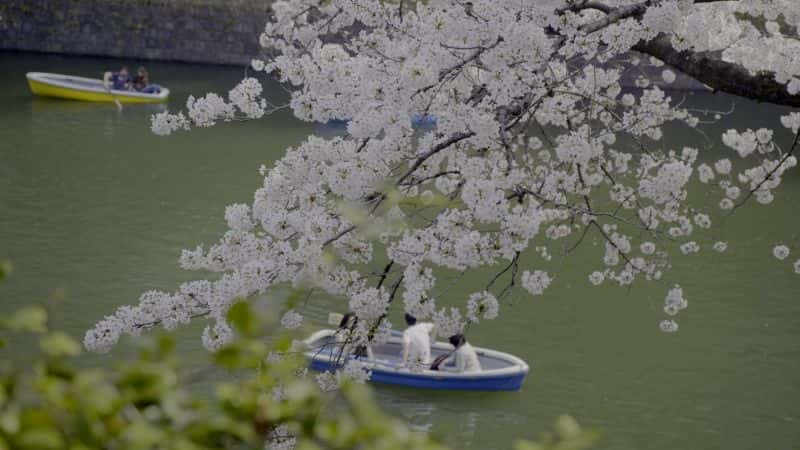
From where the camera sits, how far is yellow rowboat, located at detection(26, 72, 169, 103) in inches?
743

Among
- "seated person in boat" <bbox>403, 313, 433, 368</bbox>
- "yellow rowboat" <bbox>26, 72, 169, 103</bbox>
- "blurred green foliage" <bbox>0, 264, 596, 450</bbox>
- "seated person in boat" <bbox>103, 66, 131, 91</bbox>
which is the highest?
"seated person in boat" <bbox>103, 66, 131, 91</bbox>

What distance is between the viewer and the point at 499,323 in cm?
1021

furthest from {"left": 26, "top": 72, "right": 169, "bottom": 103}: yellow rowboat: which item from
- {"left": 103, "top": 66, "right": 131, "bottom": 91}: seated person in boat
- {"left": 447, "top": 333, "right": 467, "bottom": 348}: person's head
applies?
{"left": 447, "top": 333, "right": 467, "bottom": 348}: person's head

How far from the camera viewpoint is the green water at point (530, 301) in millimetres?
8688

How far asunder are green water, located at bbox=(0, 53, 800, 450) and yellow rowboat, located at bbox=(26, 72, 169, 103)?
2.30 m

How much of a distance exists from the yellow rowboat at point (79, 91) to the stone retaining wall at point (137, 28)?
13.1 feet

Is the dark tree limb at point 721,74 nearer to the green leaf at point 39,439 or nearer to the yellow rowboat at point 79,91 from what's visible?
the green leaf at point 39,439

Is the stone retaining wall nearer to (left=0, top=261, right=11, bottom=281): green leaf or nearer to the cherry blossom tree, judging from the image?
the cherry blossom tree

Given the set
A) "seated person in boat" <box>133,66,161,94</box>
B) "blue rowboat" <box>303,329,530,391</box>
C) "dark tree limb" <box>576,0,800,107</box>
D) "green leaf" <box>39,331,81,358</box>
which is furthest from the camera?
"seated person in boat" <box>133,66,161,94</box>

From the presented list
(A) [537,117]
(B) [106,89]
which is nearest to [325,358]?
(A) [537,117]

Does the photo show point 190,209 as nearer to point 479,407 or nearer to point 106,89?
point 479,407

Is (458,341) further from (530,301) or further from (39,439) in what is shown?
(39,439)

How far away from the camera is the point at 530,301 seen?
1074 centimetres

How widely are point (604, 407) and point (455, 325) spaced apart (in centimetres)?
469
